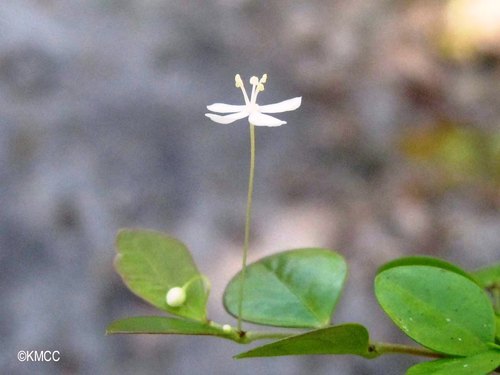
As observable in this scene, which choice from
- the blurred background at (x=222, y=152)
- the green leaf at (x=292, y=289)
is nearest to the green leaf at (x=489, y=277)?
the green leaf at (x=292, y=289)

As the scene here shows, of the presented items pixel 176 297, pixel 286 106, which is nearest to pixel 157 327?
pixel 176 297

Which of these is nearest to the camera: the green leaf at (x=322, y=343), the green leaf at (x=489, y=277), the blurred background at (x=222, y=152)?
the green leaf at (x=322, y=343)

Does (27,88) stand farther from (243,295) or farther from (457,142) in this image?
(243,295)

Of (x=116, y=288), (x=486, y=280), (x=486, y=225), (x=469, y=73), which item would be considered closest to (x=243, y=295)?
(x=486, y=280)

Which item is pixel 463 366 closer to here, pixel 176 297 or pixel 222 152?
pixel 176 297

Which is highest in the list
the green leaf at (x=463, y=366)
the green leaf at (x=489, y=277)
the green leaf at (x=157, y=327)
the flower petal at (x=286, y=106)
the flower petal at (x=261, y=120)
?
the flower petal at (x=286, y=106)

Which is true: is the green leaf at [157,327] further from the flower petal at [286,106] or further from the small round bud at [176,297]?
the flower petal at [286,106]
